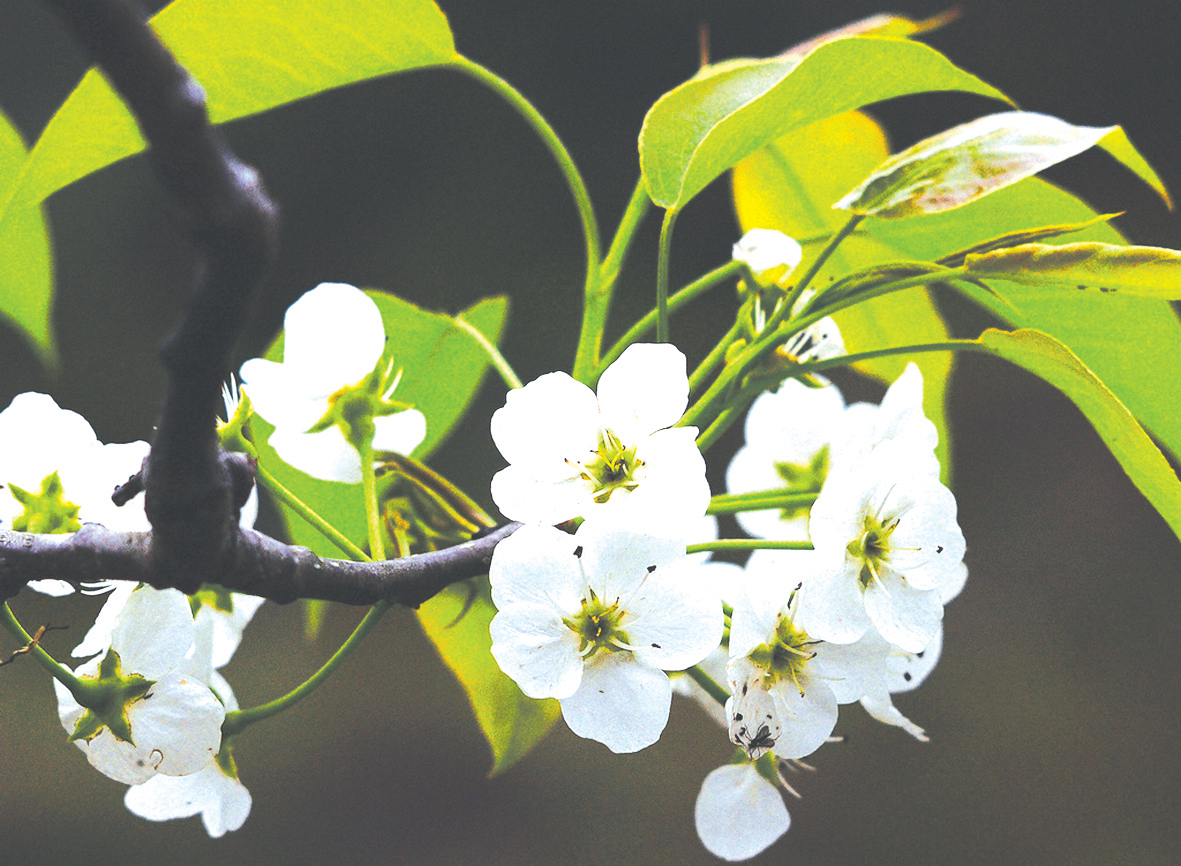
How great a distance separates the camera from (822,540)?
27cm

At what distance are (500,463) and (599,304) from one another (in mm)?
1556

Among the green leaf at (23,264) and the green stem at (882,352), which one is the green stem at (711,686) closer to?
the green stem at (882,352)

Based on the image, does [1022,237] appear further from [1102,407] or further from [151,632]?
[151,632]

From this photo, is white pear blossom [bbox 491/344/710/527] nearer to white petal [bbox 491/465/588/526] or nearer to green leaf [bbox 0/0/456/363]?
white petal [bbox 491/465/588/526]

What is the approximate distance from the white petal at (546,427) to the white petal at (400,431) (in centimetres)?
10

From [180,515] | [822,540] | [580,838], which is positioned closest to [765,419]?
[822,540]

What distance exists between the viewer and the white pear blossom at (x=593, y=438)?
0.27 meters

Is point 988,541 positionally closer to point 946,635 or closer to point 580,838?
point 946,635

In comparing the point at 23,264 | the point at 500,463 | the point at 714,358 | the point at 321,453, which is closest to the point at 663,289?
the point at 714,358

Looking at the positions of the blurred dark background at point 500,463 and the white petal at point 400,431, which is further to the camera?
the blurred dark background at point 500,463

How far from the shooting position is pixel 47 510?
0.98 ft

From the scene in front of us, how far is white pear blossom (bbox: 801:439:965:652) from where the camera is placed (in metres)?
0.27

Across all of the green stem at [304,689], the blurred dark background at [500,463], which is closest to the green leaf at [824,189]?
the green stem at [304,689]

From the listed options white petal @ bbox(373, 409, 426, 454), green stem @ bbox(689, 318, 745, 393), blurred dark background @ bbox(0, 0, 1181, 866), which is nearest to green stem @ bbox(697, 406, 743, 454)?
green stem @ bbox(689, 318, 745, 393)
